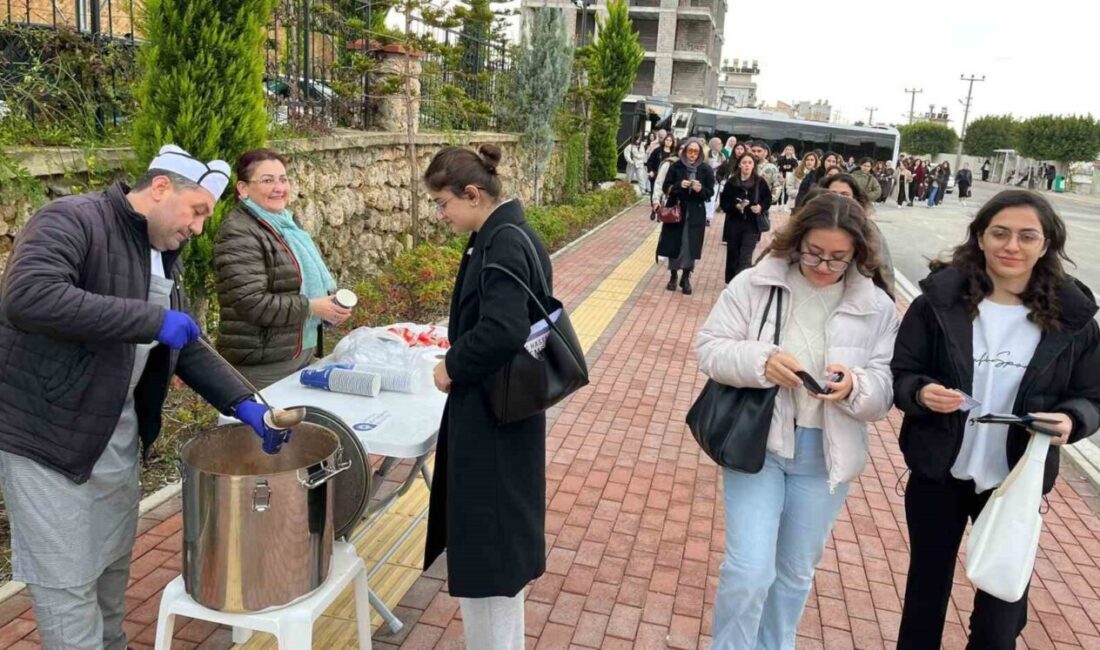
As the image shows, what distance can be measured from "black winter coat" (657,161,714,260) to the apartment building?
A: 146ft

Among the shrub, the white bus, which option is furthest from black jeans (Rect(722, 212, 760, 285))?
the white bus

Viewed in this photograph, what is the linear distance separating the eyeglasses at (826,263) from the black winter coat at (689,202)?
6.85 m

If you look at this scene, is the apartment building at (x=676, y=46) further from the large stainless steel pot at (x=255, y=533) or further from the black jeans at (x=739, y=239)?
the large stainless steel pot at (x=255, y=533)

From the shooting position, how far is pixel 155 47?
5270 mm

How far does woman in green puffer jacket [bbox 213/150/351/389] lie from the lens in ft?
11.3

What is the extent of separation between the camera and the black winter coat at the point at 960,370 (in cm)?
253

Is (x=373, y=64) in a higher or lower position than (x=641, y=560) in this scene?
higher

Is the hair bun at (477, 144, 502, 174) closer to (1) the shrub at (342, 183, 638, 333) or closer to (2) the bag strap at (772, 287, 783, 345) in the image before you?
(2) the bag strap at (772, 287, 783, 345)

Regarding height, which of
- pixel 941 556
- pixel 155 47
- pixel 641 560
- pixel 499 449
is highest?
pixel 155 47

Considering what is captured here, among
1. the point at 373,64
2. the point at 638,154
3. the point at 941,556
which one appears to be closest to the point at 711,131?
the point at 638,154

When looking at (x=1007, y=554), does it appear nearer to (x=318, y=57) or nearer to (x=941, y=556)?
(x=941, y=556)

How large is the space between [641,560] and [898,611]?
1.16m

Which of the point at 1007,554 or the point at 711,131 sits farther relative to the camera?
the point at 711,131

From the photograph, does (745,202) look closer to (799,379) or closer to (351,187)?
(351,187)
